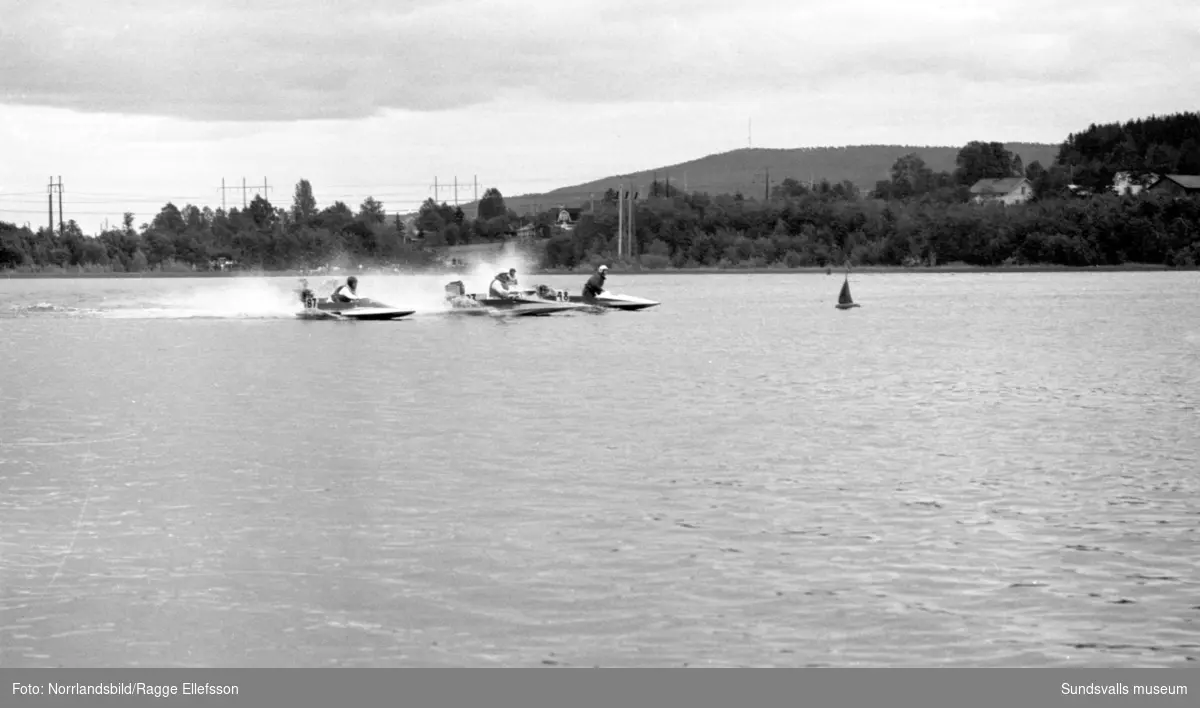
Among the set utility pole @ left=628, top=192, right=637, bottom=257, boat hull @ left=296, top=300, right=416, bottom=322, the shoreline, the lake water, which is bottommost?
the shoreline

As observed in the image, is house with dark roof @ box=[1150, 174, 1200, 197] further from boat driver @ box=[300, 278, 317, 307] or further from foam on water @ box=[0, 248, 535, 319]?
boat driver @ box=[300, 278, 317, 307]

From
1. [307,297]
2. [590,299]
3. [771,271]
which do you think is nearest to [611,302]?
A: [590,299]

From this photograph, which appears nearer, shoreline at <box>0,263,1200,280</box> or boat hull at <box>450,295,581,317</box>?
boat hull at <box>450,295,581,317</box>

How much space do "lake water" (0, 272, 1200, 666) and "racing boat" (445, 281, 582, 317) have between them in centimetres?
2280

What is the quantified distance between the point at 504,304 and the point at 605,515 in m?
50.7

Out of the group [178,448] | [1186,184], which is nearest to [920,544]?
[178,448]

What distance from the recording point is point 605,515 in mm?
20250

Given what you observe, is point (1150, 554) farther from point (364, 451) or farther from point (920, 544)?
point (364, 451)

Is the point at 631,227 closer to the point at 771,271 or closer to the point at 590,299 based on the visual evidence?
the point at 771,271

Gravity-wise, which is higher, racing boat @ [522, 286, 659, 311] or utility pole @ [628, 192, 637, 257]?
utility pole @ [628, 192, 637, 257]

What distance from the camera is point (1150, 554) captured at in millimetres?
17688

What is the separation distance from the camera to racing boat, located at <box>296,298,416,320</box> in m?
66.4

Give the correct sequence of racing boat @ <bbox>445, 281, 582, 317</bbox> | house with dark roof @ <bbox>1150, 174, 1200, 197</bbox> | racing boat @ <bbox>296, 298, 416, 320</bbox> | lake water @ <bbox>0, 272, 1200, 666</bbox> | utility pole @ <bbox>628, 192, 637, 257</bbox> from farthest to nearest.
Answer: house with dark roof @ <bbox>1150, 174, 1200, 197</bbox>, utility pole @ <bbox>628, 192, 637, 257</bbox>, racing boat @ <bbox>445, 281, 582, 317</bbox>, racing boat @ <bbox>296, 298, 416, 320</bbox>, lake water @ <bbox>0, 272, 1200, 666</bbox>

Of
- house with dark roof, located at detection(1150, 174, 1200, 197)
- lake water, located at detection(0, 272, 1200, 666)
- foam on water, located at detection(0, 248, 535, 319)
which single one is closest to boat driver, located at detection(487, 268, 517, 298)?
foam on water, located at detection(0, 248, 535, 319)
